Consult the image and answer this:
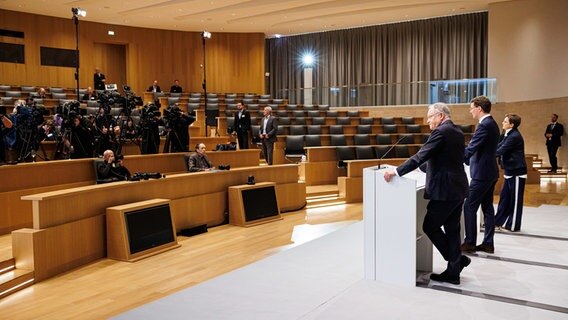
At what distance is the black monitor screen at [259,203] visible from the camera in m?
6.22

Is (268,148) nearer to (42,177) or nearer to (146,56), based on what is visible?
(42,177)

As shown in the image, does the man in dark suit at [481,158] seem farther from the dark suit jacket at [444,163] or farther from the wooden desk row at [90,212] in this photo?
the wooden desk row at [90,212]

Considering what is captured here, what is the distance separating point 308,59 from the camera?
17125 millimetres

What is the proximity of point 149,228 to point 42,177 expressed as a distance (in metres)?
1.50

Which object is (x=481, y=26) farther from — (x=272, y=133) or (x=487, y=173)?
(x=487, y=173)

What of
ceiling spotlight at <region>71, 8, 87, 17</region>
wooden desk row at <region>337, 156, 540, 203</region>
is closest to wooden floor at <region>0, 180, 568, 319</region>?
wooden desk row at <region>337, 156, 540, 203</region>

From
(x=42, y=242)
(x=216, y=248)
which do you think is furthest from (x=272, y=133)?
(x=42, y=242)

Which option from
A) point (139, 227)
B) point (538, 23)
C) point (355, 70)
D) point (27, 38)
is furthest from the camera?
point (355, 70)

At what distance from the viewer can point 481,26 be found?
45.4ft

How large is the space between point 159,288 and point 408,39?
1305 cm

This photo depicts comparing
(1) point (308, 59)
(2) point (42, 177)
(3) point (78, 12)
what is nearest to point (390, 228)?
(2) point (42, 177)

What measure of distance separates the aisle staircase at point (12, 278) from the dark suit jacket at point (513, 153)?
4.19 m

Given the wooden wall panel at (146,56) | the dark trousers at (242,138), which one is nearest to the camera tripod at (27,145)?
the dark trousers at (242,138)

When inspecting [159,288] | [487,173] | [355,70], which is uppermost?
[355,70]
